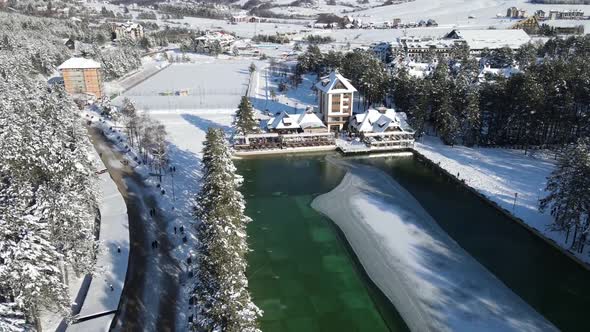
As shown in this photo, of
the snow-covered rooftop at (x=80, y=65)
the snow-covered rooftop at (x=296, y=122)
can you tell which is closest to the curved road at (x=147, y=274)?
the snow-covered rooftop at (x=296, y=122)

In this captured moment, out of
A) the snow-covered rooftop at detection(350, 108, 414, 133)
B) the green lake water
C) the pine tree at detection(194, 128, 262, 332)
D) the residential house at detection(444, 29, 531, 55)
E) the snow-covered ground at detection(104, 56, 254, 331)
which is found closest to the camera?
the pine tree at detection(194, 128, 262, 332)

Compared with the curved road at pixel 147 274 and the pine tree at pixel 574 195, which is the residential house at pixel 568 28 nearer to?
the pine tree at pixel 574 195

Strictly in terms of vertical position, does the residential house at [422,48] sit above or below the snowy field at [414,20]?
below

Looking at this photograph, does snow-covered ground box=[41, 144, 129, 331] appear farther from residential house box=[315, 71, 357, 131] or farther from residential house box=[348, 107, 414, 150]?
residential house box=[315, 71, 357, 131]

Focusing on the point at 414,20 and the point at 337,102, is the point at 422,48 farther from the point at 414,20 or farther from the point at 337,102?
the point at 414,20

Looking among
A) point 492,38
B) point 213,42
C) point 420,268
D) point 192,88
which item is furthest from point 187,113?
point 492,38

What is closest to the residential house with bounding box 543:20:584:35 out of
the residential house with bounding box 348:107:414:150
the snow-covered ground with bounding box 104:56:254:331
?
the snow-covered ground with bounding box 104:56:254:331
